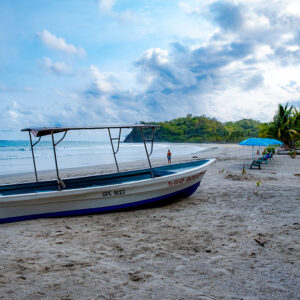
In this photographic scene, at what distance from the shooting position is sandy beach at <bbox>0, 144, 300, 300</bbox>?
115 inches

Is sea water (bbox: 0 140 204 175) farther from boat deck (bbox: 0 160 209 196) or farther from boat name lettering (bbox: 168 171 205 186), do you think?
boat name lettering (bbox: 168 171 205 186)

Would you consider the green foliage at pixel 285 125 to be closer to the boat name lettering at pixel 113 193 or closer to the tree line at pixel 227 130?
the tree line at pixel 227 130

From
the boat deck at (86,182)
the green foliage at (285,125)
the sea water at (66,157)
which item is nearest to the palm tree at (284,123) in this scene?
the green foliage at (285,125)

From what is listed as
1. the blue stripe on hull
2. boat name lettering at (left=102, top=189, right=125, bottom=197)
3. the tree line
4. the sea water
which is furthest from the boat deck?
the tree line

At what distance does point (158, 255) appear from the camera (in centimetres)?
383

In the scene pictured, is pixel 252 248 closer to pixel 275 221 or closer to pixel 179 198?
pixel 275 221

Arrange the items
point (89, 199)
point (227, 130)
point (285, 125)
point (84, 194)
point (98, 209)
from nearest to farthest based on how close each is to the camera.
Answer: point (84, 194)
point (89, 199)
point (98, 209)
point (285, 125)
point (227, 130)

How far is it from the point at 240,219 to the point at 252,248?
159 centimetres

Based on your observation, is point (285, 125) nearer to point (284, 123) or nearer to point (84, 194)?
point (284, 123)

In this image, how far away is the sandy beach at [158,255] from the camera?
293cm

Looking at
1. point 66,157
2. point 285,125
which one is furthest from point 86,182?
point 285,125

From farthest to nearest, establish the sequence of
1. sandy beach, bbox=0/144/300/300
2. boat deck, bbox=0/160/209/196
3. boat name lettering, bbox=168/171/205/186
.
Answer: boat deck, bbox=0/160/209/196 → boat name lettering, bbox=168/171/205/186 → sandy beach, bbox=0/144/300/300

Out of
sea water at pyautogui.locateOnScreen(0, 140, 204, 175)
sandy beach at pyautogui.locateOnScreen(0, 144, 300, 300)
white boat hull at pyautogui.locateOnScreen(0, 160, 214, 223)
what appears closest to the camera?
sandy beach at pyautogui.locateOnScreen(0, 144, 300, 300)

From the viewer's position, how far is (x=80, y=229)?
517 cm
